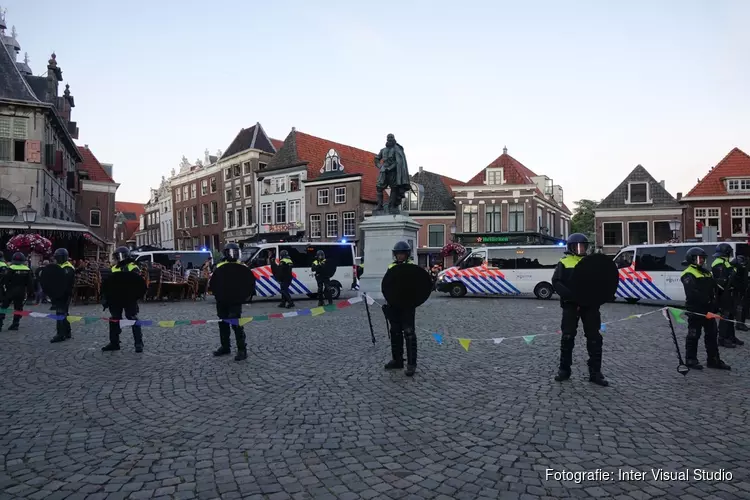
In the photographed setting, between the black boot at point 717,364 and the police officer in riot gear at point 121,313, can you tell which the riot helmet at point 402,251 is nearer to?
the black boot at point 717,364

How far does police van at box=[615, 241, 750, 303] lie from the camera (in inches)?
762

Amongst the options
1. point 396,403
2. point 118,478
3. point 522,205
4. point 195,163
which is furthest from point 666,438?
point 195,163

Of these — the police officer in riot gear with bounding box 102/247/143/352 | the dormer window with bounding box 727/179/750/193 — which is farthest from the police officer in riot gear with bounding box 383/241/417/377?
the dormer window with bounding box 727/179/750/193

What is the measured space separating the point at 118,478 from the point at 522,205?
42273 mm

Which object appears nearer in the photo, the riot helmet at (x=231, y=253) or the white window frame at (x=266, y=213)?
the riot helmet at (x=231, y=253)

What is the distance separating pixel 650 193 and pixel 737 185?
570cm

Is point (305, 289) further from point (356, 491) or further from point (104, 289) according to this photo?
point (356, 491)

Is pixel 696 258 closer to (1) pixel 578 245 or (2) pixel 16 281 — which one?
(1) pixel 578 245

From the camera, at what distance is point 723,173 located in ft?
133

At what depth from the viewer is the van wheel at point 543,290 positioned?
21625 millimetres

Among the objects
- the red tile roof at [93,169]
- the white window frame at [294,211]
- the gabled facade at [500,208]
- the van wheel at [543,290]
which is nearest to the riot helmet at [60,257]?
the van wheel at [543,290]

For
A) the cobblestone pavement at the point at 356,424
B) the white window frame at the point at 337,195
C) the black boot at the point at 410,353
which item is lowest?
the cobblestone pavement at the point at 356,424

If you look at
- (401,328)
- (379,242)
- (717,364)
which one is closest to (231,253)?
(401,328)

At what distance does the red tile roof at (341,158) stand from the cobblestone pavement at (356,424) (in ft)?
126
